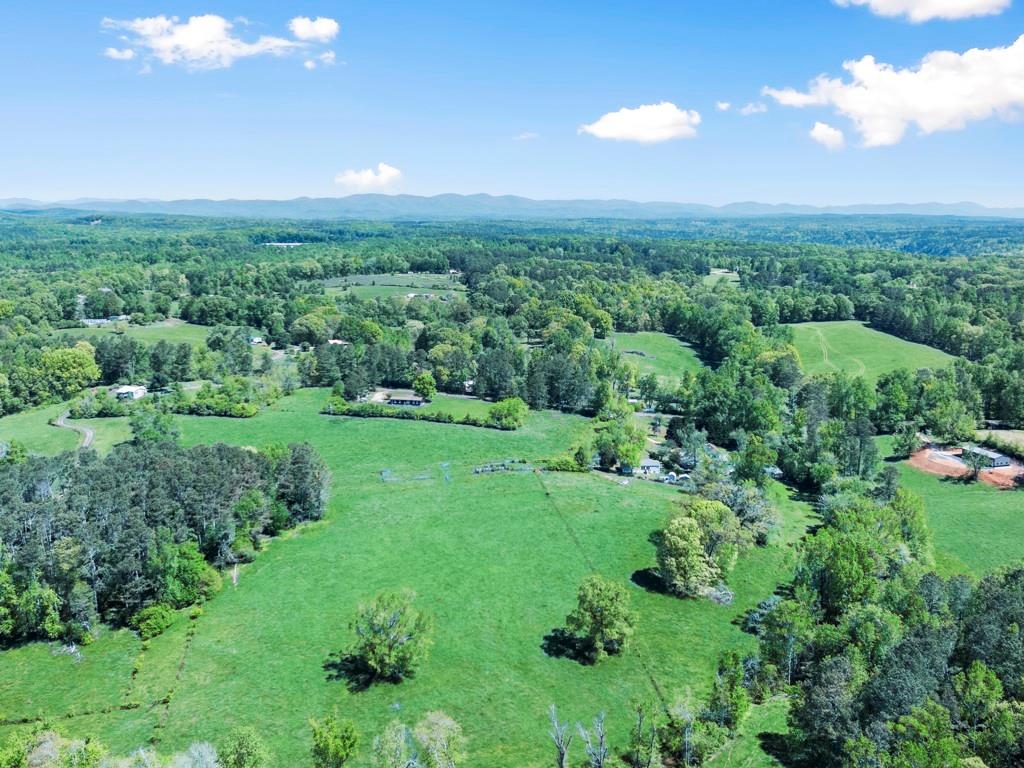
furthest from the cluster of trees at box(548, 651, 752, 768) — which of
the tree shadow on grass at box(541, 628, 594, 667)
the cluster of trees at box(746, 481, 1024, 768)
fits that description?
the tree shadow on grass at box(541, 628, 594, 667)

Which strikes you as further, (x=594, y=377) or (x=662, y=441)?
(x=594, y=377)

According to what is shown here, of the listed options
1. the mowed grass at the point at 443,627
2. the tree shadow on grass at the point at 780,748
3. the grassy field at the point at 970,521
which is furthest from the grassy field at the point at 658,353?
the tree shadow on grass at the point at 780,748

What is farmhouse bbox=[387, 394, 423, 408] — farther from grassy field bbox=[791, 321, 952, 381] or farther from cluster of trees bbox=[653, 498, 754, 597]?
grassy field bbox=[791, 321, 952, 381]

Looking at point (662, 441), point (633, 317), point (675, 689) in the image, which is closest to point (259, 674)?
point (675, 689)

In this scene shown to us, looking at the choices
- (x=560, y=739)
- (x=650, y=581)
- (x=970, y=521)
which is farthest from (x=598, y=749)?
(x=970, y=521)

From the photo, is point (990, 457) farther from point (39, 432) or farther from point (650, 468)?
point (39, 432)

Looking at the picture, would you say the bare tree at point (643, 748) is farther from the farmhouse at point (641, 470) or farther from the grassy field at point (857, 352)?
the grassy field at point (857, 352)

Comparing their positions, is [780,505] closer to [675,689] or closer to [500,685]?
[675,689]
